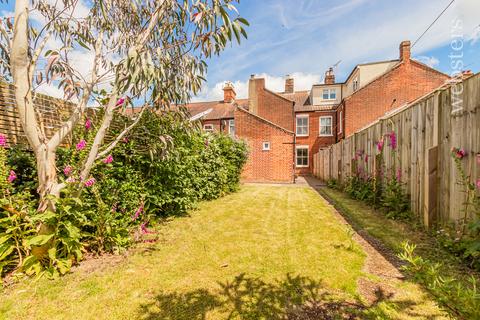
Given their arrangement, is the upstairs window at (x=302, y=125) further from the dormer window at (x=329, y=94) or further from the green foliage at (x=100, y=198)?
the green foliage at (x=100, y=198)

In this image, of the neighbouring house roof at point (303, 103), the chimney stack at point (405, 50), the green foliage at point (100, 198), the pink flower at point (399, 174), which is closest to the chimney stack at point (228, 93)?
the neighbouring house roof at point (303, 103)

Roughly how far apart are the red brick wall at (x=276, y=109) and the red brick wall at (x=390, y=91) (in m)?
4.91

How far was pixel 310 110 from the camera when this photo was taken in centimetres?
2191

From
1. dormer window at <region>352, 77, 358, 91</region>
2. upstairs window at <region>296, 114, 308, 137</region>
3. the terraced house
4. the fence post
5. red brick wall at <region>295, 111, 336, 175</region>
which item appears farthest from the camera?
Answer: upstairs window at <region>296, 114, 308, 137</region>

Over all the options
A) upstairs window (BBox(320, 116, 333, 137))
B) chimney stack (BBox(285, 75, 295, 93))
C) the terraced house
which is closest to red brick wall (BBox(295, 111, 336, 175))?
the terraced house

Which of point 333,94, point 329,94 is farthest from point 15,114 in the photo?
point 333,94

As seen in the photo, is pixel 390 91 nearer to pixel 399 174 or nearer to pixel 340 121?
pixel 340 121

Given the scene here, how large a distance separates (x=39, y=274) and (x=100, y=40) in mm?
3607

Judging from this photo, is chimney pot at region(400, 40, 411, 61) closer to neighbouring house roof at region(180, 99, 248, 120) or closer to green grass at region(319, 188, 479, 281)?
neighbouring house roof at region(180, 99, 248, 120)

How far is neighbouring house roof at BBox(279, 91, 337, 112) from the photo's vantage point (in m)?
21.9

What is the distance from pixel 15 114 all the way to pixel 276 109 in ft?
63.7

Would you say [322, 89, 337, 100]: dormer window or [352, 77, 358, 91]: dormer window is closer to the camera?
[352, 77, 358, 91]: dormer window

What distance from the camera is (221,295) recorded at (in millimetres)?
2361

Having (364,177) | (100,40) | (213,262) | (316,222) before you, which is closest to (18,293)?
(213,262)
